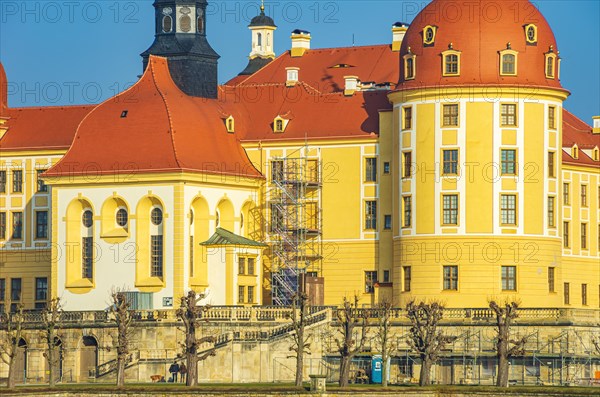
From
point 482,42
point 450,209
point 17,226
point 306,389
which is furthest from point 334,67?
point 306,389

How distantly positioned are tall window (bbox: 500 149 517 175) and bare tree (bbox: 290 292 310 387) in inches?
532

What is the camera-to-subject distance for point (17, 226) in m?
128

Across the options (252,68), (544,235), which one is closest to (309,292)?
(544,235)

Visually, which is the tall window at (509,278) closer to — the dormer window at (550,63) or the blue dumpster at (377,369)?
the dormer window at (550,63)

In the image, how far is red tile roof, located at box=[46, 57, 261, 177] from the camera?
11881cm

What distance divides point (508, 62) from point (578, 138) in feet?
45.2

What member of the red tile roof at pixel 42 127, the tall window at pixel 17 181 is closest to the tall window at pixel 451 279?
the red tile roof at pixel 42 127

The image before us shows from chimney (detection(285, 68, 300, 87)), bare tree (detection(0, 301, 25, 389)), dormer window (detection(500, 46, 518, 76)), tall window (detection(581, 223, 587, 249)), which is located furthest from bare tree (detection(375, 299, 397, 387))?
chimney (detection(285, 68, 300, 87))

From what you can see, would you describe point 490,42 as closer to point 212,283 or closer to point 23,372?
point 212,283

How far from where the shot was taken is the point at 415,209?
11756cm

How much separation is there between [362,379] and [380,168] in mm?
17720

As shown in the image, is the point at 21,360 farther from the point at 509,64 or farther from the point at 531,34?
the point at 531,34

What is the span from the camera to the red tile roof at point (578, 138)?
415ft

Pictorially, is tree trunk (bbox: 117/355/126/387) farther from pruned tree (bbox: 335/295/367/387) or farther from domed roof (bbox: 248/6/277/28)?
Answer: domed roof (bbox: 248/6/277/28)
